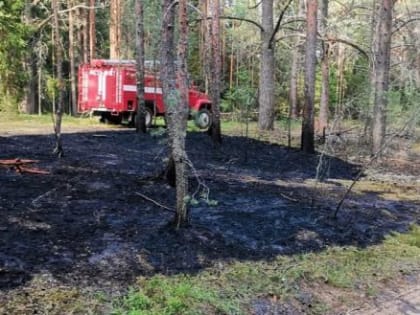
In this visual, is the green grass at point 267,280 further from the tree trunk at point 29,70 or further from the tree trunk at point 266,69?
the tree trunk at point 29,70

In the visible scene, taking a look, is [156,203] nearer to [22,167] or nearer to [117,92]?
[22,167]

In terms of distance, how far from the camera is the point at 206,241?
21.2ft

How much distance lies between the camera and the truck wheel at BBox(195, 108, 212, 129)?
20.8 m

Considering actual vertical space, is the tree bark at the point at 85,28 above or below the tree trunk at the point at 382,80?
above

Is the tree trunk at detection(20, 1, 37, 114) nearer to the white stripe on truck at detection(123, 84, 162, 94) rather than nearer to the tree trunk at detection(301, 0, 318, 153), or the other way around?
the white stripe on truck at detection(123, 84, 162, 94)

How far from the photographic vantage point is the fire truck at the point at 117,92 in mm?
19859

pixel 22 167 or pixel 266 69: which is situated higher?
pixel 266 69

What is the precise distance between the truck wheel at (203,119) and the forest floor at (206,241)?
9.42m

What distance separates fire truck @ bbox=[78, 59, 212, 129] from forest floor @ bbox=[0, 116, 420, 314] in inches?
342

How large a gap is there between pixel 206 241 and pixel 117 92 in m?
14.2

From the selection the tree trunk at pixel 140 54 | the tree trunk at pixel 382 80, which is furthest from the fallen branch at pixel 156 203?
the tree trunk at pixel 140 54

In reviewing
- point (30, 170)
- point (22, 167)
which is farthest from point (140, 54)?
point (30, 170)

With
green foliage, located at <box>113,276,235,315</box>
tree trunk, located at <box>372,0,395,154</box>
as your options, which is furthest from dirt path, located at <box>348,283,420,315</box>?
tree trunk, located at <box>372,0,395,154</box>

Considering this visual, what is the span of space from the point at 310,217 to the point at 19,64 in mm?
20942
